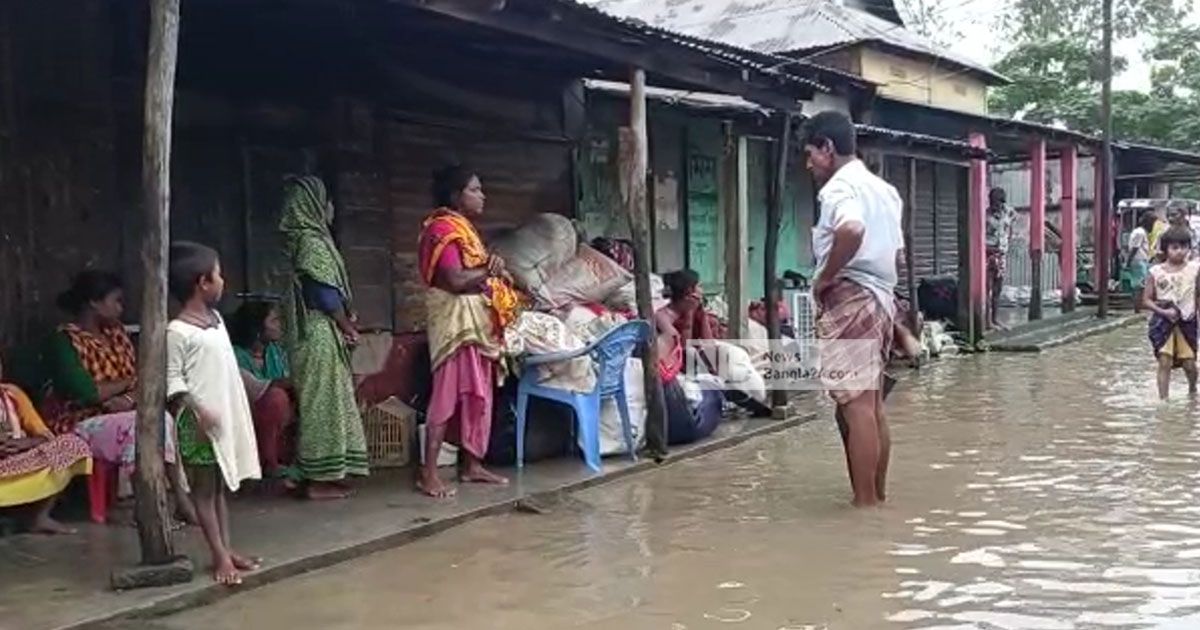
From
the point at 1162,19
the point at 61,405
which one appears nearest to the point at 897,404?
the point at 61,405

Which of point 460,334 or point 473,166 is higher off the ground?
point 473,166

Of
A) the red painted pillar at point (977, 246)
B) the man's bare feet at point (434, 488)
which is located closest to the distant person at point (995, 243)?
the red painted pillar at point (977, 246)

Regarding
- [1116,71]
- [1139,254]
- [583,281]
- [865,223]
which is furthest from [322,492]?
[1116,71]

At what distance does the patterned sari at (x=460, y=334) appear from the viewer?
22.6 ft

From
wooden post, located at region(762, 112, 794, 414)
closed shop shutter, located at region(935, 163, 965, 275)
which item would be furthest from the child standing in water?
closed shop shutter, located at region(935, 163, 965, 275)

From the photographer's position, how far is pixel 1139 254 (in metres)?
22.3

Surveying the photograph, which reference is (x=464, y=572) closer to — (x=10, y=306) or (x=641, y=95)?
(x=10, y=306)

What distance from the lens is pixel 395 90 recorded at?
8531 millimetres

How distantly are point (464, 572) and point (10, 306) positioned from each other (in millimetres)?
2601

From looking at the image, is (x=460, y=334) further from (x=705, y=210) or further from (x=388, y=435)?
(x=705, y=210)

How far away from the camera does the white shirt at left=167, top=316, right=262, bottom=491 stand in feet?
16.3

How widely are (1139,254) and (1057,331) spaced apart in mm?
6266

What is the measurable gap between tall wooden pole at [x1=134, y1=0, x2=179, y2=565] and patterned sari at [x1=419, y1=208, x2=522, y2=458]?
83.2 inches

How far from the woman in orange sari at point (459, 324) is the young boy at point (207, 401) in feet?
5.84
